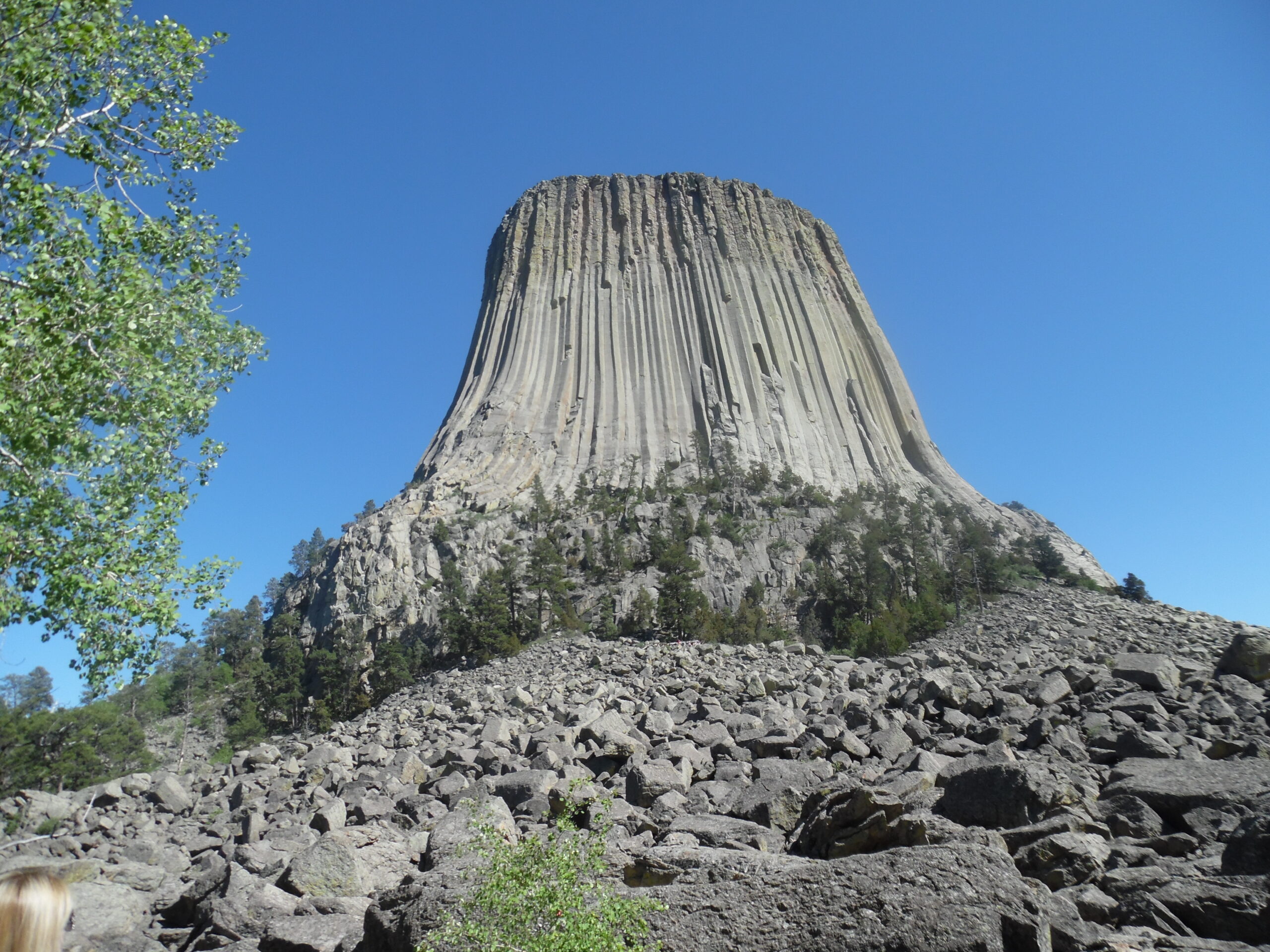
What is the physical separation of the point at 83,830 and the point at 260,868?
6666mm

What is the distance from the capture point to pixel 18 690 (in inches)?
2143

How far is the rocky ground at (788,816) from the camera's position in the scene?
12.9 ft

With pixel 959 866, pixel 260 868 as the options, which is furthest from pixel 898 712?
pixel 260 868

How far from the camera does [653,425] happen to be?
57.8 metres

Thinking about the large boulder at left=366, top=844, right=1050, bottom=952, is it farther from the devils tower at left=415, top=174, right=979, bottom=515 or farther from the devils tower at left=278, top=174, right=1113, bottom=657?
the devils tower at left=415, top=174, right=979, bottom=515

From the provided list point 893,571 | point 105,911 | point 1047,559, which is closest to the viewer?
point 105,911

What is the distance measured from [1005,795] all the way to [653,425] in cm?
5229

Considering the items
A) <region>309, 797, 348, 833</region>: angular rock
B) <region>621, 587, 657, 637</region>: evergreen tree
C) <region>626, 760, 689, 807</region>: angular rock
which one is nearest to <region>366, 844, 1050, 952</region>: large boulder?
<region>626, 760, 689, 807</region>: angular rock

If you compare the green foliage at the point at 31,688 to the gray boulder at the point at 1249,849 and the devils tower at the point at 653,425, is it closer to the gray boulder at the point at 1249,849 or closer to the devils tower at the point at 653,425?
the devils tower at the point at 653,425

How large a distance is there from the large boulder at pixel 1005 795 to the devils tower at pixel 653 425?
28879mm

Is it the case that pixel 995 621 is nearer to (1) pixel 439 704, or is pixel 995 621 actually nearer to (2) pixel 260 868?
(1) pixel 439 704

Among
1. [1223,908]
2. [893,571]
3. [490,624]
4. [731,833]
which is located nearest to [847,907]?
[1223,908]

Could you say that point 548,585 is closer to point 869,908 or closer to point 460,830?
point 460,830

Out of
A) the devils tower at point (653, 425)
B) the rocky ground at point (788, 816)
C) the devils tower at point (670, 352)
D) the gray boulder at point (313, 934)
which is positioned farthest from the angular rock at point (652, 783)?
the devils tower at point (670, 352)
